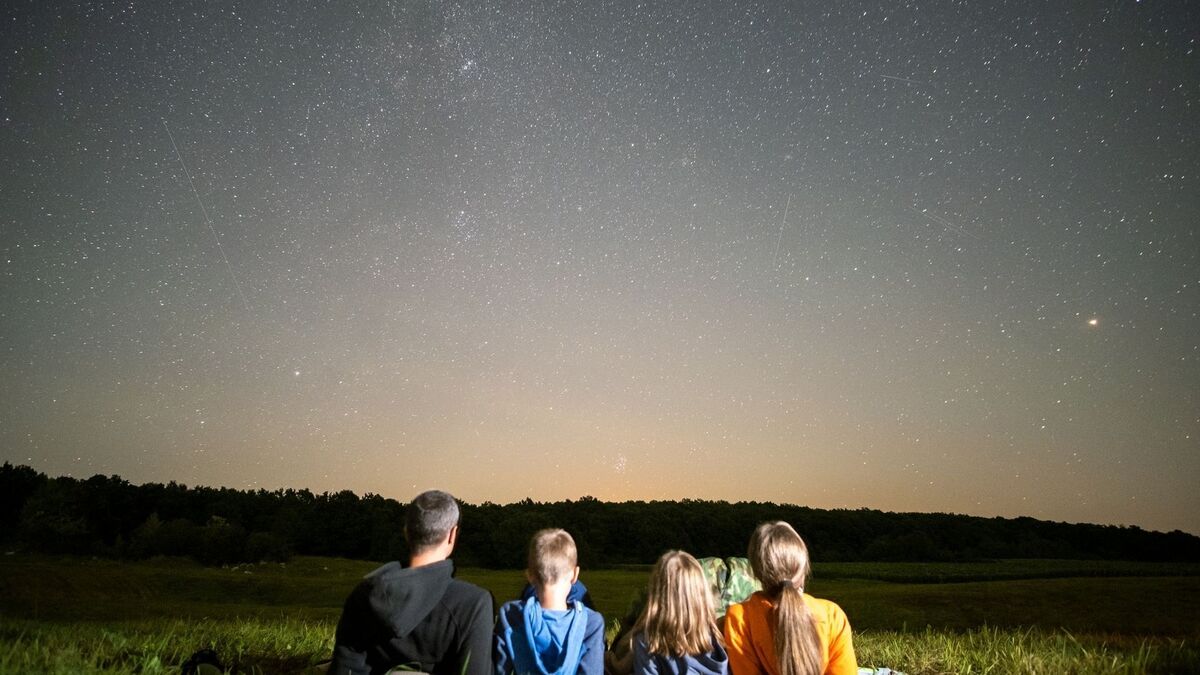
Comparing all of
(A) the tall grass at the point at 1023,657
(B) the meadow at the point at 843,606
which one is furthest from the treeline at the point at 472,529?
(A) the tall grass at the point at 1023,657

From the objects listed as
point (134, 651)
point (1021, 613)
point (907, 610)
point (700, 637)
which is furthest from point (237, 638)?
point (1021, 613)

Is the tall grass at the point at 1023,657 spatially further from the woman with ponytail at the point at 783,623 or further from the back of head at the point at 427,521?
the back of head at the point at 427,521

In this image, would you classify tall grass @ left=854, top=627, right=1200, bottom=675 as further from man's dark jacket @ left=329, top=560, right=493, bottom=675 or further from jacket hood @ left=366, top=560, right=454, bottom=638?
jacket hood @ left=366, top=560, right=454, bottom=638

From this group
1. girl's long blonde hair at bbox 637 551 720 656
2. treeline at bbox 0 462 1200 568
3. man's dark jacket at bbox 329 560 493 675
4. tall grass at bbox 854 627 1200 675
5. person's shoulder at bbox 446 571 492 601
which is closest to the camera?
man's dark jacket at bbox 329 560 493 675

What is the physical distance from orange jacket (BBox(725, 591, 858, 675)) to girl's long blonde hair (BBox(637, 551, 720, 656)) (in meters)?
0.28

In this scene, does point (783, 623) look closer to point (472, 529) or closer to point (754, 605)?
point (754, 605)

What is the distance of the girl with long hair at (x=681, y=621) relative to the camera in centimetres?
443

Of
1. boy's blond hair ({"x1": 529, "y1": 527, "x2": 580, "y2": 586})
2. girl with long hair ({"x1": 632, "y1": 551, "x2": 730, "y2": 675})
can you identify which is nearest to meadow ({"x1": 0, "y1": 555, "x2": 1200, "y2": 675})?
boy's blond hair ({"x1": 529, "y1": 527, "x2": 580, "y2": 586})

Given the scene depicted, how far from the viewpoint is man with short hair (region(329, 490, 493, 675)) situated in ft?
12.9

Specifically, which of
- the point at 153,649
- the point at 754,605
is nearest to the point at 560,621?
the point at 754,605

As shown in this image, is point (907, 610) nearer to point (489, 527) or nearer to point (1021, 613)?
point (1021, 613)

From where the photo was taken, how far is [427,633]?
404 cm

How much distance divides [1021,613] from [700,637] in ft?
109

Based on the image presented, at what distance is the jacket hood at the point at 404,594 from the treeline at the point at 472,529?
213 feet
